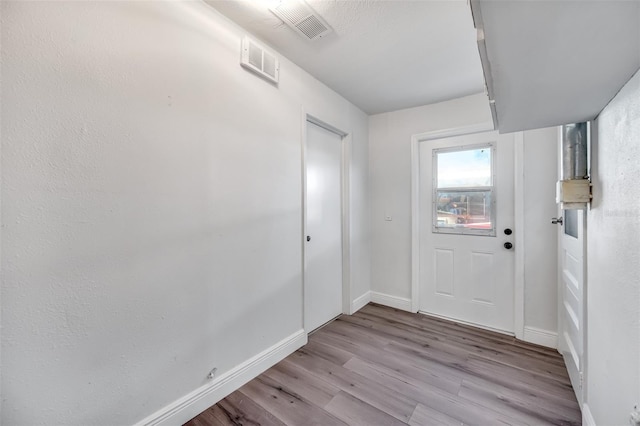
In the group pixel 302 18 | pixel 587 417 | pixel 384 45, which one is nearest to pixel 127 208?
pixel 302 18

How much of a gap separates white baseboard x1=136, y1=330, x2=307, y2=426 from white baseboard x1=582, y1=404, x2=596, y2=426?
72.3 inches

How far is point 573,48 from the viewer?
0.68m

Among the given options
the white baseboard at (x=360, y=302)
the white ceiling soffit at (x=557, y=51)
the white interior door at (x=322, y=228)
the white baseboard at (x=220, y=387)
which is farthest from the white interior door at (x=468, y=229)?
the white baseboard at (x=220, y=387)

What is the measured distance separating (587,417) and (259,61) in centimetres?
290

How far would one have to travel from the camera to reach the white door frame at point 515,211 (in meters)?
2.40

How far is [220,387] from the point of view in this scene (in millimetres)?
1649

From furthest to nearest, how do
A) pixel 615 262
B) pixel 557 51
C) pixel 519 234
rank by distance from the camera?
pixel 519 234
pixel 615 262
pixel 557 51

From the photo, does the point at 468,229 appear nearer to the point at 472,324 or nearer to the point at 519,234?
the point at 519,234

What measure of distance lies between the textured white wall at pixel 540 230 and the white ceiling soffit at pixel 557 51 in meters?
1.43

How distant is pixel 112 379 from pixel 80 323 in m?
0.33

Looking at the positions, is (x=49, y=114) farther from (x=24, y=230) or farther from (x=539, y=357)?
(x=539, y=357)

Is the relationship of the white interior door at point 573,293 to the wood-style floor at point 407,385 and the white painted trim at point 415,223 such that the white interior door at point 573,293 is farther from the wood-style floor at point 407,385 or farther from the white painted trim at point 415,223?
the white painted trim at point 415,223

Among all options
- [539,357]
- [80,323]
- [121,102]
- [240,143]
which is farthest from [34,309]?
[539,357]

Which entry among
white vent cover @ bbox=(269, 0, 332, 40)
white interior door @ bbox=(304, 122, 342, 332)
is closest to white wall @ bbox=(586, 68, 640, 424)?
white vent cover @ bbox=(269, 0, 332, 40)
